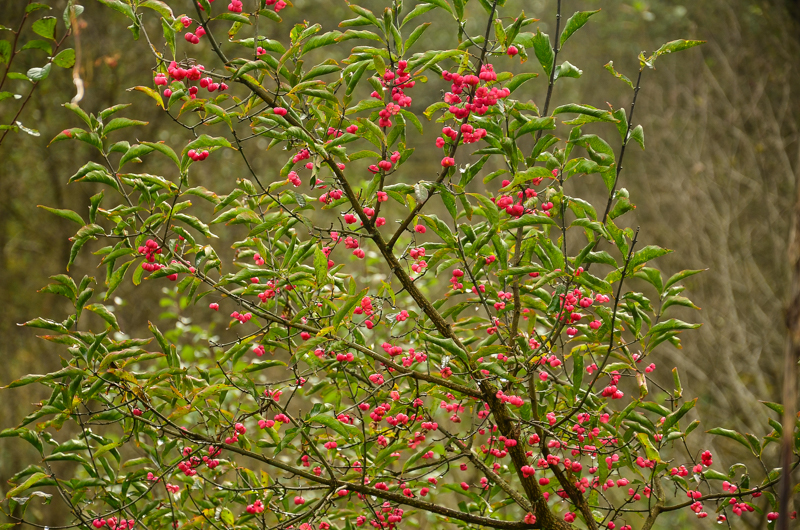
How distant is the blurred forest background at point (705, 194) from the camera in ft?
19.5

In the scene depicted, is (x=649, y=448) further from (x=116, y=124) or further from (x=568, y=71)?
(x=116, y=124)

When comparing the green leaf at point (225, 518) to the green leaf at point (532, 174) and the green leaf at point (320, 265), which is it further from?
the green leaf at point (532, 174)

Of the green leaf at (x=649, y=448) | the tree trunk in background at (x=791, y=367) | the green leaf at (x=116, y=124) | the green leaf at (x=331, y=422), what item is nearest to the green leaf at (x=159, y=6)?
the green leaf at (x=116, y=124)

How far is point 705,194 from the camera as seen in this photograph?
647 cm

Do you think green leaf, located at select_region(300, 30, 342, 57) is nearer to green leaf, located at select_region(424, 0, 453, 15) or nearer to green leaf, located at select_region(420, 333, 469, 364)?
green leaf, located at select_region(424, 0, 453, 15)

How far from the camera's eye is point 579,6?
8.62 m

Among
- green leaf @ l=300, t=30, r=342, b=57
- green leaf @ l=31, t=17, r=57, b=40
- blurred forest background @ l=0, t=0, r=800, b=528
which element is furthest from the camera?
blurred forest background @ l=0, t=0, r=800, b=528

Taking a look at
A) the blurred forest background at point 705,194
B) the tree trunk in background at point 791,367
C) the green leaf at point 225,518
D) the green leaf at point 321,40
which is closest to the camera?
the tree trunk in background at point 791,367

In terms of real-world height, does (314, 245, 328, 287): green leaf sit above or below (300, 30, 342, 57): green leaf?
below

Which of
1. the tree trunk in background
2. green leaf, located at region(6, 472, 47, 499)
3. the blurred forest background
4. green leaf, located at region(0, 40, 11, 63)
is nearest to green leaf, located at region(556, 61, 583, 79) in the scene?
the tree trunk in background

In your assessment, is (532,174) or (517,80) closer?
(532,174)

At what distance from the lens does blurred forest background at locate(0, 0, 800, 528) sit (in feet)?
19.5

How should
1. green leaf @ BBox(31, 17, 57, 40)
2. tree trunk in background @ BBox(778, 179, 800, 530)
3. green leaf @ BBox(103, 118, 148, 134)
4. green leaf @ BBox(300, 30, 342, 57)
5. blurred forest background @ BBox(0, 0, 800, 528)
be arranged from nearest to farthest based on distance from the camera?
1. tree trunk in background @ BBox(778, 179, 800, 530)
2. green leaf @ BBox(31, 17, 57, 40)
3. green leaf @ BBox(300, 30, 342, 57)
4. green leaf @ BBox(103, 118, 148, 134)
5. blurred forest background @ BBox(0, 0, 800, 528)

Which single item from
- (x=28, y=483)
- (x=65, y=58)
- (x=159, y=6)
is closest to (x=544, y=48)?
(x=159, y=6)
